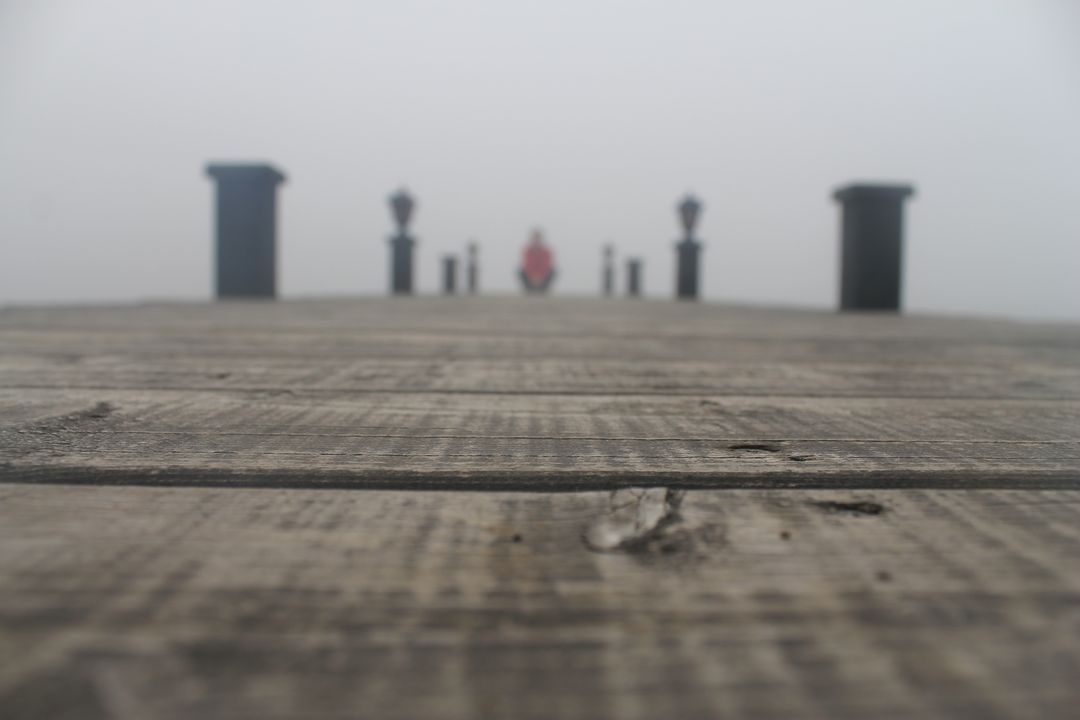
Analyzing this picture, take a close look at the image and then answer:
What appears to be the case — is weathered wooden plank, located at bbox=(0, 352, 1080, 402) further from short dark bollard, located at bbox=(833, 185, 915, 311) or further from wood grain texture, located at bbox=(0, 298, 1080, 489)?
short dark bollard, located at bbox=(833, 185, 915, 311)

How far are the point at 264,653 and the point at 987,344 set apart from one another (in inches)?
97.2

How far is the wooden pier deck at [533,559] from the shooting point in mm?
344

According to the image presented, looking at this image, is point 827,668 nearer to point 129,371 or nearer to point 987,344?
point 129,371

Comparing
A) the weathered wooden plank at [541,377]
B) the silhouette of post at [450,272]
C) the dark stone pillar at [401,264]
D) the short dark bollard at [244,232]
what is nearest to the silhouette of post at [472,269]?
the silhouette of post at [450,272]

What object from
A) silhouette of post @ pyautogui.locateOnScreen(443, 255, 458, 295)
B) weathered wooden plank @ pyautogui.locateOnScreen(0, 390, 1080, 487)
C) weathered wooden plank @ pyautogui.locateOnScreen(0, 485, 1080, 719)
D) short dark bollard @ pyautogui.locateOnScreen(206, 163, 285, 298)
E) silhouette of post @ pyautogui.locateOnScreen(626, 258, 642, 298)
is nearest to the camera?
weathered wooden plank @ pyautogui.locateOnScreen(0, 485, 1080, 719)

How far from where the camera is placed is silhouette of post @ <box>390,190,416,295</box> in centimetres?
863

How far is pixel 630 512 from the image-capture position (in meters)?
0.56

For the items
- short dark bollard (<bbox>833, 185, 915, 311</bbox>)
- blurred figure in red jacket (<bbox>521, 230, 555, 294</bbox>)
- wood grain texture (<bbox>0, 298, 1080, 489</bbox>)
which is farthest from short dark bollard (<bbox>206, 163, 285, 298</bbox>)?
blurred figure in red jacket (<bbox>521, 230, 555, 294</bbox>)

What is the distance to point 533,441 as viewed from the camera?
0.80 m

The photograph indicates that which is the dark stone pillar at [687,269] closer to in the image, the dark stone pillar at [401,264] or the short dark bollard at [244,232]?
the dark stone pillar at [401,264]

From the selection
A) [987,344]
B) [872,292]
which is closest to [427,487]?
[987,344]

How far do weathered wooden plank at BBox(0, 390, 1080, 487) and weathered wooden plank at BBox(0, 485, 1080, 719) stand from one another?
0.26 ft

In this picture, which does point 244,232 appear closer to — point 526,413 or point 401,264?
point 401,264

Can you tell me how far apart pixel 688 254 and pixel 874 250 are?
386 cm
